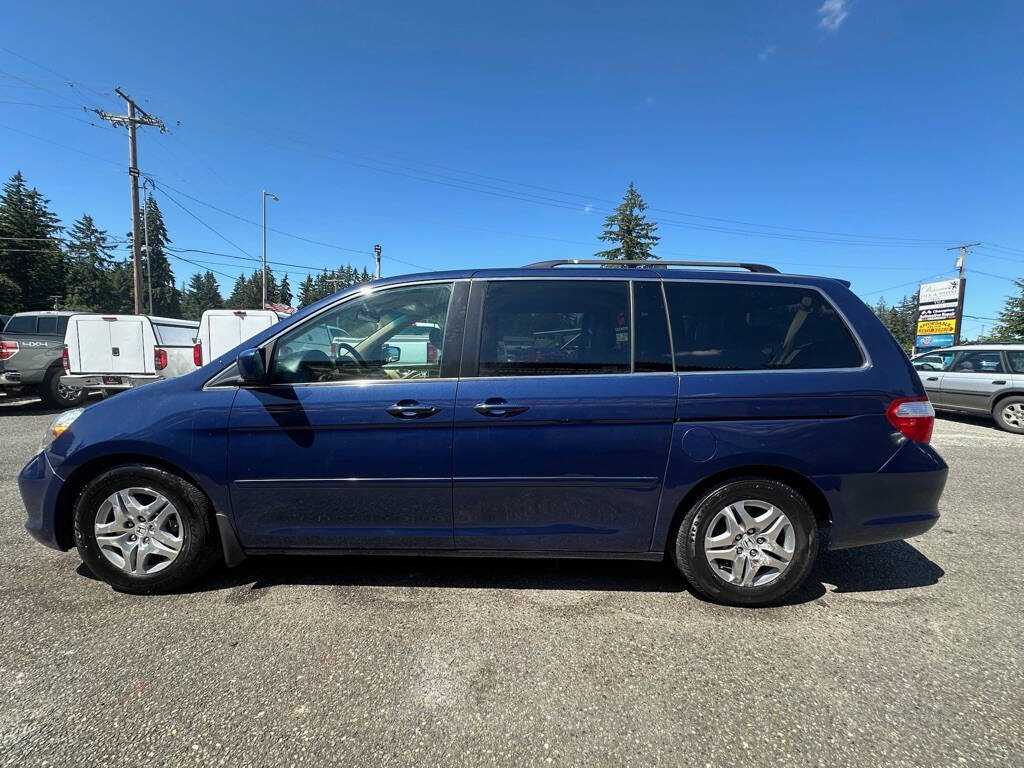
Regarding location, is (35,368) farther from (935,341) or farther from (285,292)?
(285,292)

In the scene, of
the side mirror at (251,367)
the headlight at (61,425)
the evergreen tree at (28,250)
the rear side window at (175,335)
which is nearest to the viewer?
the side mirror at (251,367)

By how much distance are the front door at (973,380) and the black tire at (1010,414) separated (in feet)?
0.57

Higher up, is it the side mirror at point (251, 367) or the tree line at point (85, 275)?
the tree line at point (85, 275)

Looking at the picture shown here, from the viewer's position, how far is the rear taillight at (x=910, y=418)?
2.54m

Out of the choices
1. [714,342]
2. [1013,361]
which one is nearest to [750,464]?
[714,342]

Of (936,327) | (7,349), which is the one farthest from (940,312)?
(7,349)

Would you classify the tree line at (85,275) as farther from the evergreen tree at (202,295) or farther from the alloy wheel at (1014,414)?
the alloy wheel at (1014,414)

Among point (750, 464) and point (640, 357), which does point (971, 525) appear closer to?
point (750, 464)

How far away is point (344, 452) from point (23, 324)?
516 inches

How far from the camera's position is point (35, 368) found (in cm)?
911

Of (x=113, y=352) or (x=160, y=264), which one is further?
(x=160, y=264)

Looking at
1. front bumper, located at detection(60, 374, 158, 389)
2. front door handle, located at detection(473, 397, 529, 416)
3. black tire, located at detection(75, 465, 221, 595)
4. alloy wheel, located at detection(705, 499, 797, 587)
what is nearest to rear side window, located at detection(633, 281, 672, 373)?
front door handle, located at detection(473, 397, 529, 416)

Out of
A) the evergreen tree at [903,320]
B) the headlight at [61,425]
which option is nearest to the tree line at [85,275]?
the headlight at [61,425]

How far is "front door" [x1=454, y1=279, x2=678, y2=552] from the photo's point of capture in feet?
8.16
